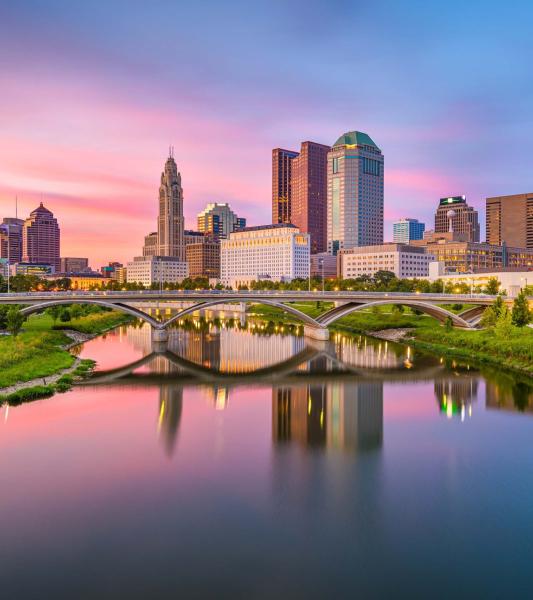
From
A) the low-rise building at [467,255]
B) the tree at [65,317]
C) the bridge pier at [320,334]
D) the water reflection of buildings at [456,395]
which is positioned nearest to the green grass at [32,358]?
the tree at [65,317]

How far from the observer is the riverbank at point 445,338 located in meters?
47.4

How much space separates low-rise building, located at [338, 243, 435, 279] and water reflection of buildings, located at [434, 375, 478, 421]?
135205 millimetres

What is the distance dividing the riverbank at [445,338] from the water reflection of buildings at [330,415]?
13850 mm

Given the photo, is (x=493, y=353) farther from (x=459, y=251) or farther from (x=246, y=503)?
(x=459, y=251)

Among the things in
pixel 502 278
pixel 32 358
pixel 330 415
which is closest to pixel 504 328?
pixel 330 415

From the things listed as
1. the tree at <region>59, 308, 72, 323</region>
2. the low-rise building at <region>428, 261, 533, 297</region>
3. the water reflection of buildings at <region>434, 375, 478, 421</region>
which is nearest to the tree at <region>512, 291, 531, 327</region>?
the water reflection of buildings at <region>434, 375, 478, 421</region>

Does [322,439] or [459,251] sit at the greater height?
Result: [459,251]

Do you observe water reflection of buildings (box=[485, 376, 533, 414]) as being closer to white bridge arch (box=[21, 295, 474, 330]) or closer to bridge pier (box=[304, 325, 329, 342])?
white bridge arch (box=[21, 295, 474, 330])

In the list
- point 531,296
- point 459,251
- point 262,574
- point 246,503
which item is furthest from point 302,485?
point 459,251

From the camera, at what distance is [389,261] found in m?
180

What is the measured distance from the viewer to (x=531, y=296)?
7594cm

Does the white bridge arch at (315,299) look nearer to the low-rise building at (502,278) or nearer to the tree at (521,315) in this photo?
the tree at (521,315)

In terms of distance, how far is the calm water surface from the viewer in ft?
47.9

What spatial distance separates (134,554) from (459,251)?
7485 inches
